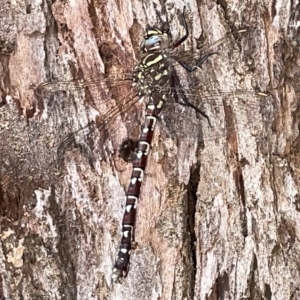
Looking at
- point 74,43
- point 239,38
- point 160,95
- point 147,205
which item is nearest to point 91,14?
point 74,43

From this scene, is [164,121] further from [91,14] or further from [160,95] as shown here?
[91,14]

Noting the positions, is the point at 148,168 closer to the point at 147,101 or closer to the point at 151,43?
the point at 147,101

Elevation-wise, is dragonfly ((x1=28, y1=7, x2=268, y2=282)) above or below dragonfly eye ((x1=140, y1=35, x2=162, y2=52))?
below

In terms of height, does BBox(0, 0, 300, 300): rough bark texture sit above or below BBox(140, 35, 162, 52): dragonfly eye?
below

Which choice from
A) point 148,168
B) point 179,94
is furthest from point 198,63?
point 148,168

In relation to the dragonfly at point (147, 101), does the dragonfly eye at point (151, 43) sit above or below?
above

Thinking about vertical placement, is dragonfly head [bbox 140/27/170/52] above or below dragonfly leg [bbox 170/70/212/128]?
above
